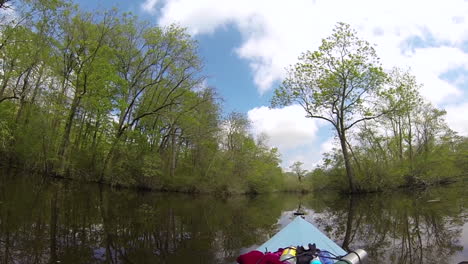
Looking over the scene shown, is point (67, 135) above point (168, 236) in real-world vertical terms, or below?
above

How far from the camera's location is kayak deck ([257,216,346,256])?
15.8 ft

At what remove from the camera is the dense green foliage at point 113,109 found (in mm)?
22031

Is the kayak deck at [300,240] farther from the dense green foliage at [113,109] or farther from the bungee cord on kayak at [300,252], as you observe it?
the dense green foliage at [113,109]

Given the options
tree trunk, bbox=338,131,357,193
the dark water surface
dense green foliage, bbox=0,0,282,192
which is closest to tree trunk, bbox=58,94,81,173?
dense green foliage, bbox=0,0,282,192

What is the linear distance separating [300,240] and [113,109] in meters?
22.7

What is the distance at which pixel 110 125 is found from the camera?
26500 millimetres

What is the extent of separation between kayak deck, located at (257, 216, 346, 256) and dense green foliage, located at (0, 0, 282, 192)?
1840cm

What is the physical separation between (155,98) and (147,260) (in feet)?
76.3

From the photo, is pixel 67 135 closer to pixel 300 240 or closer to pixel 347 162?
pixel 347 162

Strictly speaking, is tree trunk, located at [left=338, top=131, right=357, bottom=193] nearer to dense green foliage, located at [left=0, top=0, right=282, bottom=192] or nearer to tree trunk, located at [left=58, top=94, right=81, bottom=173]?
dense green foliage, located at [left=0, top=0, right=282, bottom=192]

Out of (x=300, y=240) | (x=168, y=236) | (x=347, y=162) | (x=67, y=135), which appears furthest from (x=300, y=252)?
(x=67, y=135)

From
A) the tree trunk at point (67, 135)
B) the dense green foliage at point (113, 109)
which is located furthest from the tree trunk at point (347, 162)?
the tree trunk at point (67, 135)

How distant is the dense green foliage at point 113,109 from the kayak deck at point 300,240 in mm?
18397

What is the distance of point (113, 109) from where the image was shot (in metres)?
24.6
